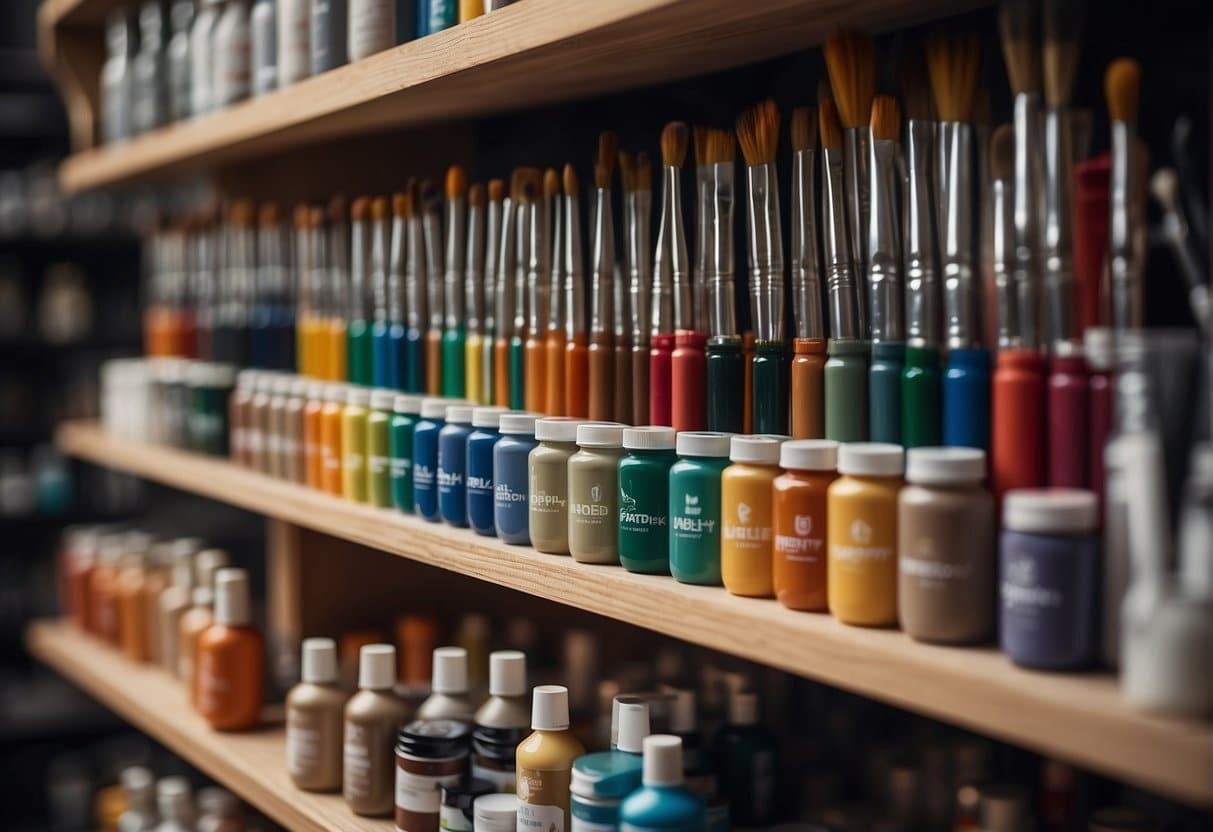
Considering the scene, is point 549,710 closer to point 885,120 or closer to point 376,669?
point 376,669

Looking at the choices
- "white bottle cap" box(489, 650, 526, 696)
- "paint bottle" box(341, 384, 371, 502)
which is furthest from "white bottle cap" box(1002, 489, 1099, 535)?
"paint bottle" box(341, 384, 371, 502)

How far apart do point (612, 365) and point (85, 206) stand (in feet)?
9.42

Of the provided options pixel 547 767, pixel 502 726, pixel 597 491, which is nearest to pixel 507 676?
pixel 502 726

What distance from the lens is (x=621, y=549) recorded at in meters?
1.00

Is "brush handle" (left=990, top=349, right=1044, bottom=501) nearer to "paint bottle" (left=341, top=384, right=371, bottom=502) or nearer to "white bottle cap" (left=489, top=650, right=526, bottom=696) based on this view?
"white bottle cap" (left=489, top=650, right=526, bottom=696)

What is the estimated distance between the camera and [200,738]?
166 centimetres

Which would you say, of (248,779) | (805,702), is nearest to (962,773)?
(805,702)

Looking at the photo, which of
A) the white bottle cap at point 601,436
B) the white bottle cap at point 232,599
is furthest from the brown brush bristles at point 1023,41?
the white bottle cap at point 232,599

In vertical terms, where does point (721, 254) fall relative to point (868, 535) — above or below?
above

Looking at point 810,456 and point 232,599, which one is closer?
point 810,456

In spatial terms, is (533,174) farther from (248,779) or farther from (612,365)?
(248,779)

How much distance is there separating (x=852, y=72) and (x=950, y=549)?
0.35 meters

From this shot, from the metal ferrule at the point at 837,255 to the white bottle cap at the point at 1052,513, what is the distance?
237 millimetres

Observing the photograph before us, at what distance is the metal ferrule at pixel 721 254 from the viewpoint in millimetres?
1021
